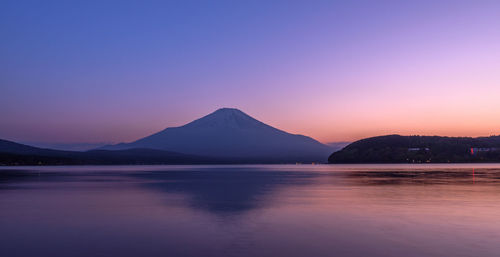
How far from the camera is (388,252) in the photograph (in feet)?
45.8

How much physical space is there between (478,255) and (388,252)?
2624mm

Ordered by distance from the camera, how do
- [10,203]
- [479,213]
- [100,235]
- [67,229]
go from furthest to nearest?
1. [10,203]
2. [479,213]
3. [67,229]
4. [100,235]

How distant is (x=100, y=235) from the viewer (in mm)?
17281

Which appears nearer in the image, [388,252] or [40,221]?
[388,252]

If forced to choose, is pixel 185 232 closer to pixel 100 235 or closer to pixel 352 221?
pixel 100 235

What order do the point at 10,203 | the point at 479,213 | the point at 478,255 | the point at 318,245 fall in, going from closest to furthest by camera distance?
the point at 478,255 < the point at 318,245 < the point at 479,213 < the point at 10,203

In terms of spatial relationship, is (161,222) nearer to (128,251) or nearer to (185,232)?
(185,232)

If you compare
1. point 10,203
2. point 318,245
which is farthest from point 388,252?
point 10,203

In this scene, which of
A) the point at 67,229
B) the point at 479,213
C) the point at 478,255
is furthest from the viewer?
the point at 479,213

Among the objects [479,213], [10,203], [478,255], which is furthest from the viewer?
[10,203]

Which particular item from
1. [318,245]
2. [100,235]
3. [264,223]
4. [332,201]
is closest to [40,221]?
[100,235]

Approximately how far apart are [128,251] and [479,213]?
1803 centimetres

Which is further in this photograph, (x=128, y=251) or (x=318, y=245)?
(x=318, y=245)

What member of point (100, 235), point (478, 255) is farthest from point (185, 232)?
point (478, 255)
